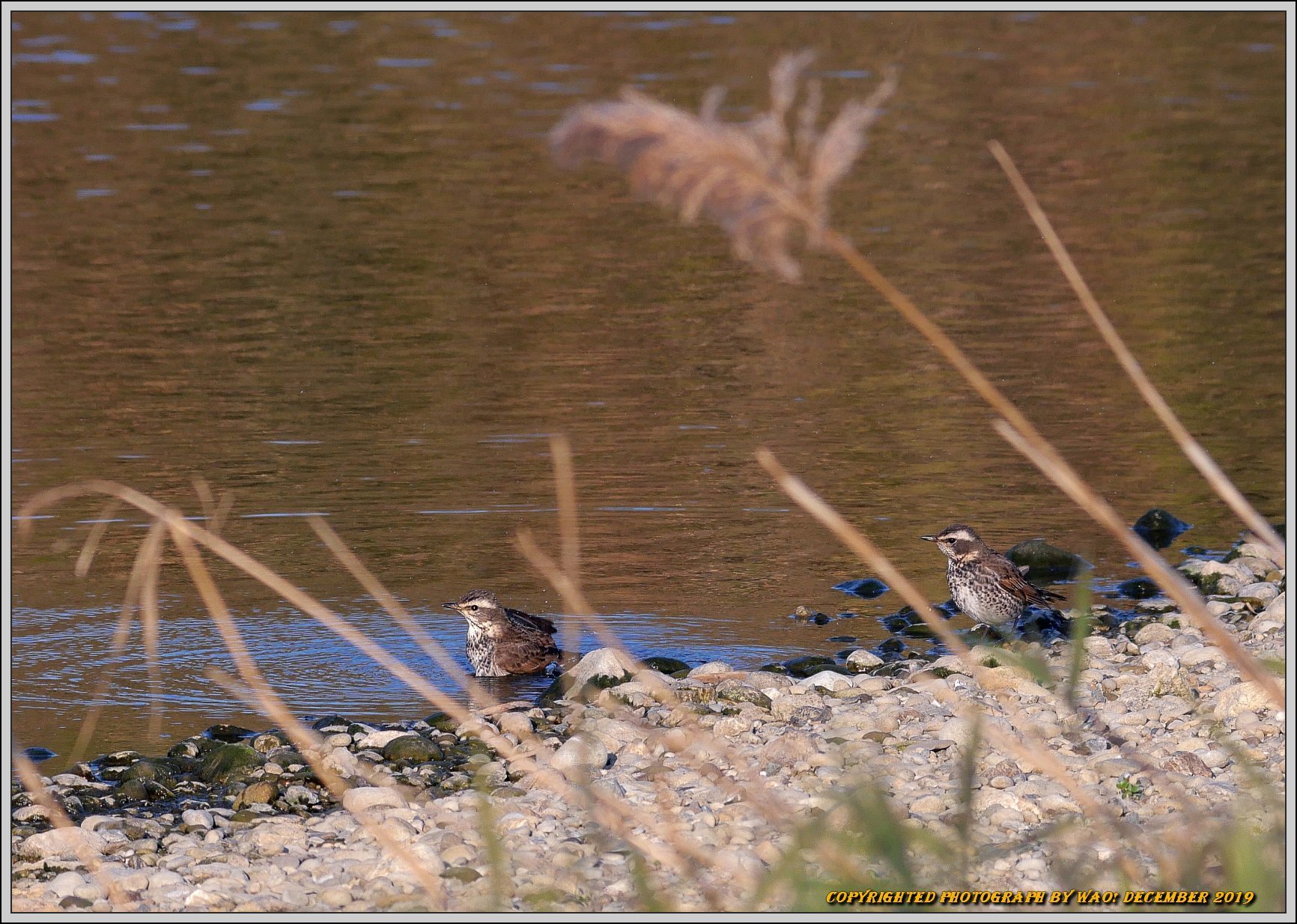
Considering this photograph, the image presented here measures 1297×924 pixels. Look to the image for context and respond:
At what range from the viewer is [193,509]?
14125 millimetres

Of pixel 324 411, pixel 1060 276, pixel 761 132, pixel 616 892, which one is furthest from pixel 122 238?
pixel 761 132

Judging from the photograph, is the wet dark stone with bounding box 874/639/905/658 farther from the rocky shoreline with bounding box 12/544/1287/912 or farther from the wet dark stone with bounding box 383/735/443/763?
the wet dark stone with bounding box 383/735/443/763

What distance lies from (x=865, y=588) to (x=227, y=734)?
4.97 metres

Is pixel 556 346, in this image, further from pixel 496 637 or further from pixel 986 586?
pixel 986 586

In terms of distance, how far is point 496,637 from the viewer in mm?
11125

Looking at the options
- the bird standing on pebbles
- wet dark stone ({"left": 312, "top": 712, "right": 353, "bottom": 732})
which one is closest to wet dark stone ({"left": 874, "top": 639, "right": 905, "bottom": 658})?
the bird standing on pebbles

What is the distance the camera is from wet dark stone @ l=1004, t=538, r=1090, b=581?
12.7 meters

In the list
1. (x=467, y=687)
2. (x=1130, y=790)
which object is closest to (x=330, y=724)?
(x=467, y=687)

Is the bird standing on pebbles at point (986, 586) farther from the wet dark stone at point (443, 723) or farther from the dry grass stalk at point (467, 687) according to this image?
the dry grass stalk at point (467, 687)

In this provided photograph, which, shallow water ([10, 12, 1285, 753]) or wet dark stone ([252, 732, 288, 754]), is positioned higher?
shallow water ([10, 12, 1285, 753])

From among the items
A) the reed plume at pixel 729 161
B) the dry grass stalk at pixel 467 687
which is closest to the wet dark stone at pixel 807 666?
the dry grass stalk at pixel 467 687

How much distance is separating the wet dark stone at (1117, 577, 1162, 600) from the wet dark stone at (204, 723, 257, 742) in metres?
6.39

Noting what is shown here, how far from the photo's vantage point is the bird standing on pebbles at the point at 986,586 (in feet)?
36.9

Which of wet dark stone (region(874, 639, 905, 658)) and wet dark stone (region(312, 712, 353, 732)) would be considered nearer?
wet dark stone (region(312, 712, 353, 732))
